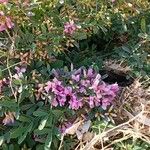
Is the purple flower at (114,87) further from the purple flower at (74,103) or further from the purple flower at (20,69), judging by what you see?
the purple flower at (20,69)

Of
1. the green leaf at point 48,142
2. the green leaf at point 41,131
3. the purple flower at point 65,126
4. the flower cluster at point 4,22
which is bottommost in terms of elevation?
the green leaf at point 48,142

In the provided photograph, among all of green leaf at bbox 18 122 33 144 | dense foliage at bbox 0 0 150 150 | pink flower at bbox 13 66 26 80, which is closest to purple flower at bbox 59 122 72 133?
dense foliage at bbox 0 0 150 150

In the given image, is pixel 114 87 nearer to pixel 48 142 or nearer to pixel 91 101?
pixel 91 101

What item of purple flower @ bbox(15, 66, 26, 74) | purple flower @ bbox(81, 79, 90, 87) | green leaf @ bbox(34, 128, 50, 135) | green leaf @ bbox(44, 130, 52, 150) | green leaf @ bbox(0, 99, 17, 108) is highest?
purple flower @ bbox(15, 66, 26, 74)

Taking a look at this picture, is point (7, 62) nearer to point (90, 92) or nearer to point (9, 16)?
point (9, 16)

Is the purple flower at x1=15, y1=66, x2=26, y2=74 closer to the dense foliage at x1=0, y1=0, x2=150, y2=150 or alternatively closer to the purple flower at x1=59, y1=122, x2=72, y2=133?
the dense foliage at x1=0, y1=0, x2=150, y2=150

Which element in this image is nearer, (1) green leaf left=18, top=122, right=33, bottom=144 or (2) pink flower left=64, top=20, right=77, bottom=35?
(1) green leaf left=18, top=122, right=33, bottom=144

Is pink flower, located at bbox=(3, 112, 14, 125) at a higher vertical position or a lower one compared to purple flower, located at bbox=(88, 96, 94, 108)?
lower

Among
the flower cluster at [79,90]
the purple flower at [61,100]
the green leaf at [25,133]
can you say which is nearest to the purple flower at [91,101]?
the flower cluster at [79,90]
